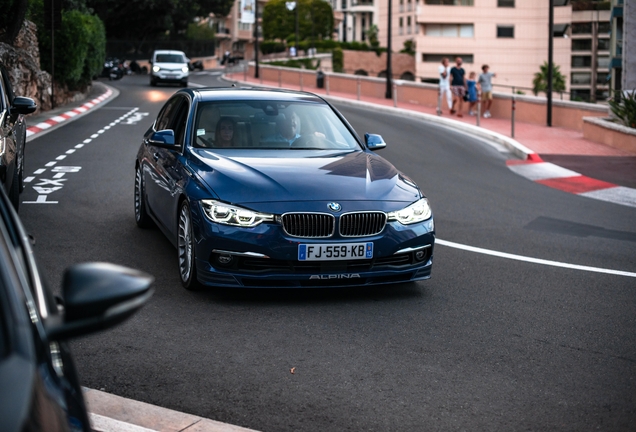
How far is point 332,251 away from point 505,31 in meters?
103

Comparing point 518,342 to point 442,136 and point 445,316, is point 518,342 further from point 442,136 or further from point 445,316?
point 442,136

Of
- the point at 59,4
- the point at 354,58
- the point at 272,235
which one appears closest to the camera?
the point at 272,235

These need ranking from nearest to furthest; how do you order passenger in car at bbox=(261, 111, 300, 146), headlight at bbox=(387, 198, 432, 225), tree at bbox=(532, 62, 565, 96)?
headlight at bbox=(387, 198, 432, 225), passenger in car at bbox=(261, 111, 300, 146), tree at bbox=(532, 62, 565, 96)

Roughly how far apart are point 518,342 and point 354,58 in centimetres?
11887

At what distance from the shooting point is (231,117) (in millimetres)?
8695

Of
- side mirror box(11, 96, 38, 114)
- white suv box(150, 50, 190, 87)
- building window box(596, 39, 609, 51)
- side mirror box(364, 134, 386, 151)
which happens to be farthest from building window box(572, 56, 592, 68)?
side mirror box(364, 134, 386, 151)

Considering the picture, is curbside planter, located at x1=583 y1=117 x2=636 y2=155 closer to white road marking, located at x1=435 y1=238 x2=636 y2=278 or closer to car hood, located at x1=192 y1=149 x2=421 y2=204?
white road marking, located at x1=435 y1=238 x2=636 y2=278

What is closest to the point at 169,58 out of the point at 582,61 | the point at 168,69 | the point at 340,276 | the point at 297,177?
the point at 168,69

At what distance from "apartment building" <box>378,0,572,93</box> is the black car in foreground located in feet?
341

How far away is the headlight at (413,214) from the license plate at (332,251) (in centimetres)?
33

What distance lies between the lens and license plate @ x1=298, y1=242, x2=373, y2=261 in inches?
278

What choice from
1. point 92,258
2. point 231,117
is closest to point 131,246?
point 92,258

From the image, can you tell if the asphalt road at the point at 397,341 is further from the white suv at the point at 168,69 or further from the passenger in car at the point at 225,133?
the white suv at the point at 168,69

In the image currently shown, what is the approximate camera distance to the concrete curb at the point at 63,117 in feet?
76.5
